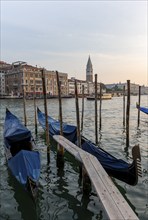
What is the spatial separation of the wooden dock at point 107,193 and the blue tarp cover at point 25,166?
922 millimetres

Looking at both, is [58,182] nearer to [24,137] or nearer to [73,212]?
[73,212]

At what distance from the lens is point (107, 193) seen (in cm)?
395

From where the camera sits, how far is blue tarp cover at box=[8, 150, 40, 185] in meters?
5.09

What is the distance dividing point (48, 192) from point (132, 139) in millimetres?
7281

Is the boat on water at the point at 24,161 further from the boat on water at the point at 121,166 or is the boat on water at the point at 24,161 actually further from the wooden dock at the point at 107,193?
the boat on water at the point at 121,166

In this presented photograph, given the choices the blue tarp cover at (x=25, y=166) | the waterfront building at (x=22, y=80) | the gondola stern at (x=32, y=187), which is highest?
the waterfront building at (x=22, y=80)

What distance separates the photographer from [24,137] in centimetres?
→ 774

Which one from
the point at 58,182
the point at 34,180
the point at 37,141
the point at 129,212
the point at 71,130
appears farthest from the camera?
the point at 37,141

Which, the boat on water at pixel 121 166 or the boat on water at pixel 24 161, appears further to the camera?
the boat on water at pixel 121 166

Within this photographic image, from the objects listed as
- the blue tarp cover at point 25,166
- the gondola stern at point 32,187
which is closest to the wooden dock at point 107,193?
the blue tarp cover at point 25,166

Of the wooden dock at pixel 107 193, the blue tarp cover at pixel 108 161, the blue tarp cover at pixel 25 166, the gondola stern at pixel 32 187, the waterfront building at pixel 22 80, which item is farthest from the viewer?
the waterfront building at pixel 22 80

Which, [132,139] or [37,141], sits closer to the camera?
[37,141]

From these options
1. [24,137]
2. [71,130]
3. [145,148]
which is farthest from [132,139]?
[24,137]

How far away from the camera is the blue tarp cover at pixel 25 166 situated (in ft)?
16.7
